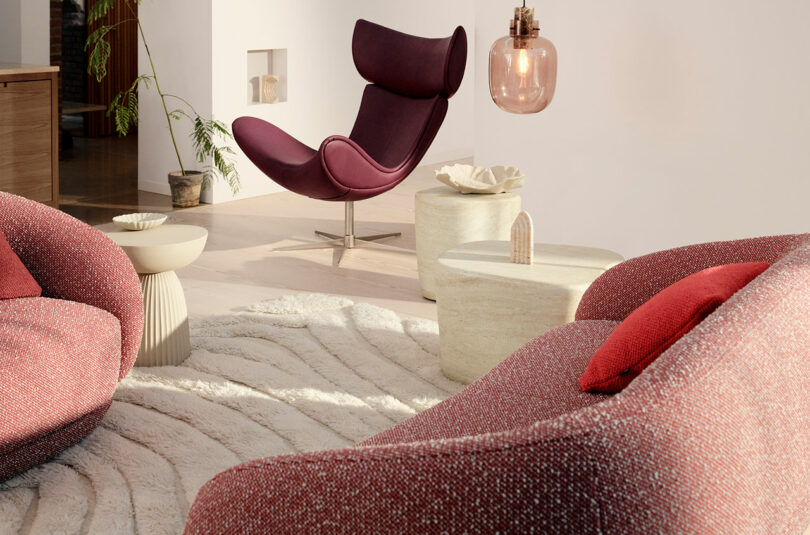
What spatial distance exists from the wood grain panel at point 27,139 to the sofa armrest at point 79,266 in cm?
289

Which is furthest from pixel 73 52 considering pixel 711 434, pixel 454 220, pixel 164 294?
pixel 711 434

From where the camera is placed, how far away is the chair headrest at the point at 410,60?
487 cm

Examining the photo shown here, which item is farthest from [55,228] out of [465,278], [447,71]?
[447,71]

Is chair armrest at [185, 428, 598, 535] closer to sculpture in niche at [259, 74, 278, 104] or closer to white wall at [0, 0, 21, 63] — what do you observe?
sculpture in niche at [259, 74, 278, 104]

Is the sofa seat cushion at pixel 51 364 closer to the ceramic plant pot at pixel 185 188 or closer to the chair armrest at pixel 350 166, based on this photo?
the chair armrest at pixel 350 166

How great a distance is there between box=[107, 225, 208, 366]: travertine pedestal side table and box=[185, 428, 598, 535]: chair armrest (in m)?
1.94

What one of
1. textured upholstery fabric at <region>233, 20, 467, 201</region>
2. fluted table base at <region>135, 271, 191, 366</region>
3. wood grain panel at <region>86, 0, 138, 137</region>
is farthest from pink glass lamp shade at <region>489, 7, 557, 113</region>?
wood grain panel at <region>86, 0, 138, 137</region>

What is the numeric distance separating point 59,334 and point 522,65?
1.89 metres

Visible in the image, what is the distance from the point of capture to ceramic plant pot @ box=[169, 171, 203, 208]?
19.8ft

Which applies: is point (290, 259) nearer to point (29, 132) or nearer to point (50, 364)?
point (29, 132)

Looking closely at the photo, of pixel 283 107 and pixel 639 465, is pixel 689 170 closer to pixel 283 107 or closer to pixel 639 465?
pixel 283 107

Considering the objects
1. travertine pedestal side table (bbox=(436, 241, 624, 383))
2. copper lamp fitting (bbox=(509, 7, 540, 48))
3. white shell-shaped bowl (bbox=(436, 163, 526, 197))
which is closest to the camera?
travertine pedestal side table (bbox=(436, 241, 624, 383))

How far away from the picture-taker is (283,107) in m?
6.66

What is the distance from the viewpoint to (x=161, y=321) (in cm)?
322
